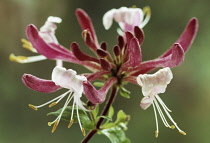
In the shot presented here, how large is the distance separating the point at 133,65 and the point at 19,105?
2.03 m

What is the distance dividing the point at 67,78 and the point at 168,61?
0.74ft

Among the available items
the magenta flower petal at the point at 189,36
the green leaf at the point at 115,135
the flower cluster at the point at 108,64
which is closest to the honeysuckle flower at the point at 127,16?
the flower cluster at the point at 108,64

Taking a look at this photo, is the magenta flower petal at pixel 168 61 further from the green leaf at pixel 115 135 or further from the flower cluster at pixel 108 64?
the green leaf at pixel 115 135

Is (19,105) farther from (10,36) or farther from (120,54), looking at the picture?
(120,54)

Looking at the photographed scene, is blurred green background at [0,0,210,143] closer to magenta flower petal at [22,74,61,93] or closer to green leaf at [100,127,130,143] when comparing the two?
green leaf at [100,127,130,143]

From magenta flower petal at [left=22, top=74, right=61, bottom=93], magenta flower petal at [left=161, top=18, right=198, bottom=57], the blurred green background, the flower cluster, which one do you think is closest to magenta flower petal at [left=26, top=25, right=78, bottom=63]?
the flower cluster

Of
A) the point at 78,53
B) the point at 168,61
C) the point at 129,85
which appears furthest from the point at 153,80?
Answer: the point at 129,85

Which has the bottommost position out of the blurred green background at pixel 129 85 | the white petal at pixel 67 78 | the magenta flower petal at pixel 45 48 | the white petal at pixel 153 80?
the blurred green background at pixel 129 85

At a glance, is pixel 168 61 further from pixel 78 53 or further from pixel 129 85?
pixel 129 85

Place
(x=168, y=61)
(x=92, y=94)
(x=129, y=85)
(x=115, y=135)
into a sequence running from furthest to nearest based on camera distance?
(x=129, y=85), (x=115, y=135), (x=168, y=61), (x=92, y=94)

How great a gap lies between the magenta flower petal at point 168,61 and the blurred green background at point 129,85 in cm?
176

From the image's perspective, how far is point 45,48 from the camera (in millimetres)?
964

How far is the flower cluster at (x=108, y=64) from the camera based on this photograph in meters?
0.82

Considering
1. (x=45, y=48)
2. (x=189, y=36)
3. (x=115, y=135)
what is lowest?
(x=115, y=135)
